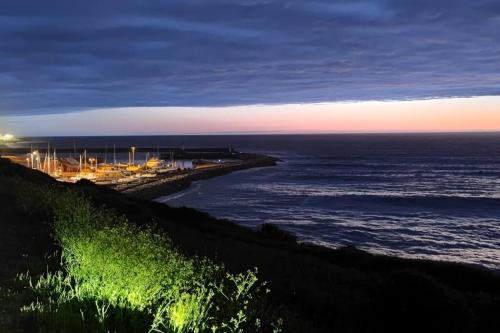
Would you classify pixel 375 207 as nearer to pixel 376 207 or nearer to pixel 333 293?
pixel 376 207

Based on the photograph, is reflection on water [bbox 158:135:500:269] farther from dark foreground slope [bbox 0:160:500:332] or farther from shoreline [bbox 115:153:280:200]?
dark foreground slope [bbox 0:160:500:332]

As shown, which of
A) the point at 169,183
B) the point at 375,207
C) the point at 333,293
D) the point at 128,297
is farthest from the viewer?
the point at 169,183

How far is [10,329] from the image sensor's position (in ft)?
16.5

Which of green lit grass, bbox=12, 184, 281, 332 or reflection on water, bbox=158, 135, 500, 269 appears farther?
reflection on water, bbox=158, 135, 500, 269

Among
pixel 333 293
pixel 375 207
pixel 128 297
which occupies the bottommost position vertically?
pixel 375 207

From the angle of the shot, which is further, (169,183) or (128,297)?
(169,183)

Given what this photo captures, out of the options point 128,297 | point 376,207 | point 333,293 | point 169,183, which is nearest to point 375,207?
point 376,207

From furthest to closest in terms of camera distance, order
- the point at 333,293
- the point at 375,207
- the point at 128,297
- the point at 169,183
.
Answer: the point at 169,183, the point at 375,207, the point at 333,293, the point at 128,297

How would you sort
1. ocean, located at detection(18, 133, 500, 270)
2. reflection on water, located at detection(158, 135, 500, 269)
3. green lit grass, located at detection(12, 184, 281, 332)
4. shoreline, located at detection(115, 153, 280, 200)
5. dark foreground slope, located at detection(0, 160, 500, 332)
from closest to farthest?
green lit grass, located at detection(12, 184, 281, 332) < dark foreground slope, located at detection(0, 160, 500, 332) < ocean, located at detection(18, 133, 500, 270) < reflection on water, located at detection(158, 135, 500, 269) < shoreline, located at detection(115, 153, 280, 200)

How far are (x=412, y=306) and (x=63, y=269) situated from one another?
7009 millimetres

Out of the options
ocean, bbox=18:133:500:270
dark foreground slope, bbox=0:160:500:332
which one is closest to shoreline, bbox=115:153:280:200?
ocean, bbox=18:133:500:270

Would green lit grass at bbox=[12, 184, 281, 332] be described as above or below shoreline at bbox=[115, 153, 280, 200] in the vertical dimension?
above

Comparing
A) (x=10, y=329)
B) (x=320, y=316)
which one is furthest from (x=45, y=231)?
(x=10, y=329)

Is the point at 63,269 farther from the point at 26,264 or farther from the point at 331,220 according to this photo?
the point at 331,220
